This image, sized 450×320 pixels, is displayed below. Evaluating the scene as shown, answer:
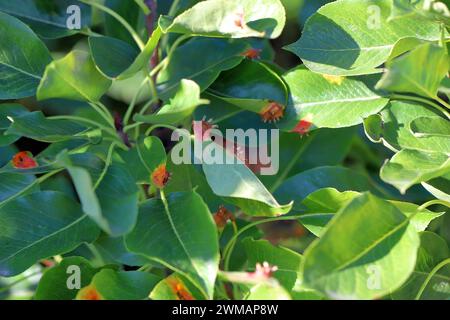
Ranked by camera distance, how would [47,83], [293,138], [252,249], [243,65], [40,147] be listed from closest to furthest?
[47,83]
[252,249]
[243,65]
[293,138]
[40,147]

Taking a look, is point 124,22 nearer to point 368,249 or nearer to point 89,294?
point 89,294

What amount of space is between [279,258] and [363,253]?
204mm

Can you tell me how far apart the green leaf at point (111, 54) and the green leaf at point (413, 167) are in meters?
0.42

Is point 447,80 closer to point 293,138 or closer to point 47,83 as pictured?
point 293,138

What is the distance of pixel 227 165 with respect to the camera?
1.12 m

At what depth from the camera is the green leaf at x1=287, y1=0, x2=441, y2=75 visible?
3.92ft

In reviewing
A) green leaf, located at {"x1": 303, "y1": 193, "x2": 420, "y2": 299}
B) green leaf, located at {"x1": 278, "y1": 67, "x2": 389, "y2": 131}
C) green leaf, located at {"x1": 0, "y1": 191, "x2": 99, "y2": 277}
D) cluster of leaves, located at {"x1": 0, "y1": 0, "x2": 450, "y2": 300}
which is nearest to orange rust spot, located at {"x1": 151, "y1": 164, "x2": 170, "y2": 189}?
cluster of leaves, located at {"x1": 0, "y1": 0, "x2": 450, "y2": 300}

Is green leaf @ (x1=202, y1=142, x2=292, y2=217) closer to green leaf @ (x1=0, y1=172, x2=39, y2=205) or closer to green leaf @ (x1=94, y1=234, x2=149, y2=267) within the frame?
green leaf @ (x1=94, y1=234, x2=149, y2=267)

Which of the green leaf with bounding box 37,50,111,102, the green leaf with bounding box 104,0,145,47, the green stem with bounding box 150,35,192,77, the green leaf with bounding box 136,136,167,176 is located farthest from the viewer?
the green leaf with bounding box 104,0,145,47

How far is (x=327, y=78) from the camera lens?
4.19ft

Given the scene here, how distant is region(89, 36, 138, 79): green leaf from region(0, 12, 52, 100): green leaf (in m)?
0.08

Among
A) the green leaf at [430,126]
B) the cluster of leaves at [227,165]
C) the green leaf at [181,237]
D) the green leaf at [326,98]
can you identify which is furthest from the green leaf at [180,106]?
the green leaf at [430,126]
